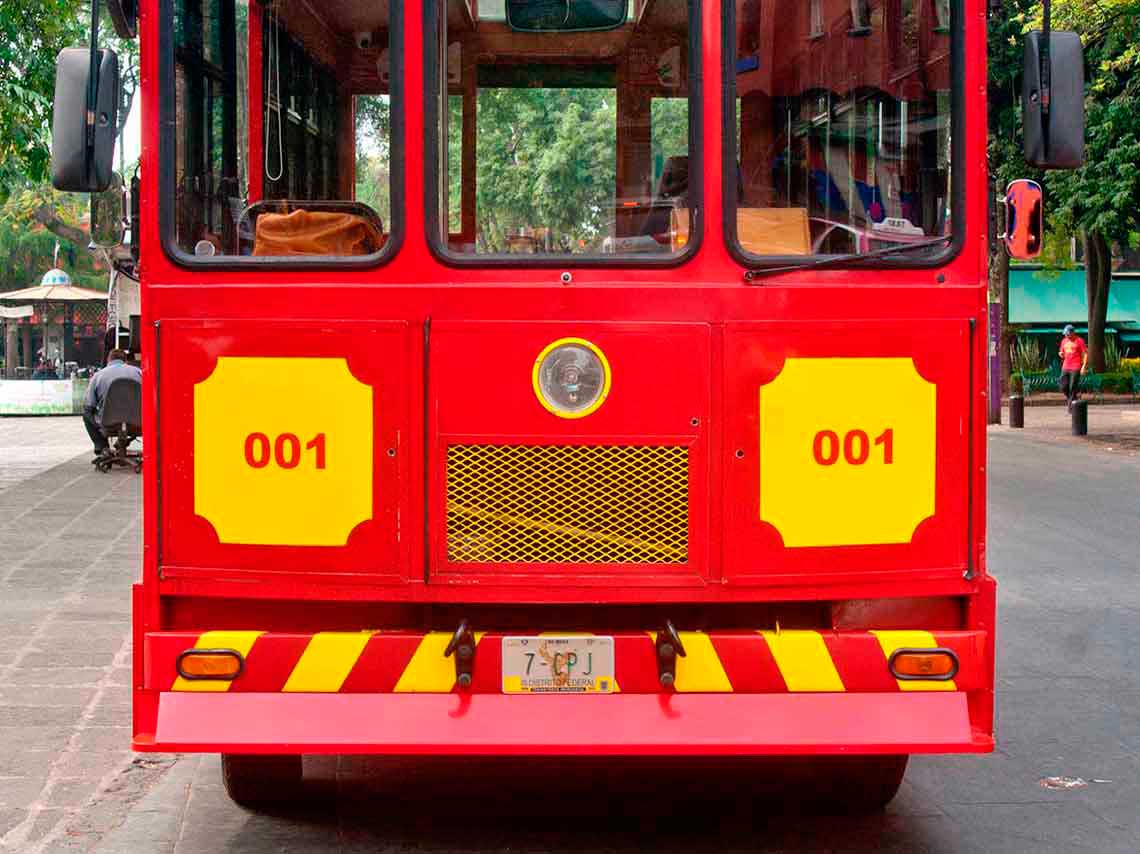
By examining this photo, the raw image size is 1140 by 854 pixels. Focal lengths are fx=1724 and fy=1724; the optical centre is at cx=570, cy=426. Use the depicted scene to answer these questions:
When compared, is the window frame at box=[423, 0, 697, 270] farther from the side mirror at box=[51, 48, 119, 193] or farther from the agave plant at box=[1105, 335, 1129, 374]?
the agave plant at box=[1105, 335, 1129, 374]

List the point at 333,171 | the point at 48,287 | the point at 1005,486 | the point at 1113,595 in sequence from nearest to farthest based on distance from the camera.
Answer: the point at 333,171 → the point at 1113,595 → the point at 1005,486 → the point at 48,287

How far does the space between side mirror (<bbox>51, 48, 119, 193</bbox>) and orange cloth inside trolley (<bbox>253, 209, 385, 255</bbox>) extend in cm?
49

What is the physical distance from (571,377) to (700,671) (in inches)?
35.4

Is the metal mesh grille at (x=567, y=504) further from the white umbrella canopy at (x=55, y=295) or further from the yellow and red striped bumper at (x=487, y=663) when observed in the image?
the white umbrella canopy at (x=55, y=295)

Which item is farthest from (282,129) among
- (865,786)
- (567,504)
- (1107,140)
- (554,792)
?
(1107,140)

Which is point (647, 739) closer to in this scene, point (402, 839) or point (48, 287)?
point (402, 839)

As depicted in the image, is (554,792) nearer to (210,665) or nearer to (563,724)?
(563,724)

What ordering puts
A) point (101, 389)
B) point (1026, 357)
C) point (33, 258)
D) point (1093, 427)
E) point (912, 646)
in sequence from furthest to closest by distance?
point (33, 258), point (1026, 357), point (1093, 427), point (101, 389), point (912, 646)

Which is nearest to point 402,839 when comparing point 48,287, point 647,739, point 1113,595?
point 647,739

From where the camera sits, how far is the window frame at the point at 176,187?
4.88 m

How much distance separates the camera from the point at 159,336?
4.88 m

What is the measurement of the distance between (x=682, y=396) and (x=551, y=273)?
501 millimetres

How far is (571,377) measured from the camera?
189 inches

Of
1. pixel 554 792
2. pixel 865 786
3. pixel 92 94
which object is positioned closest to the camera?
pixel 92 94
